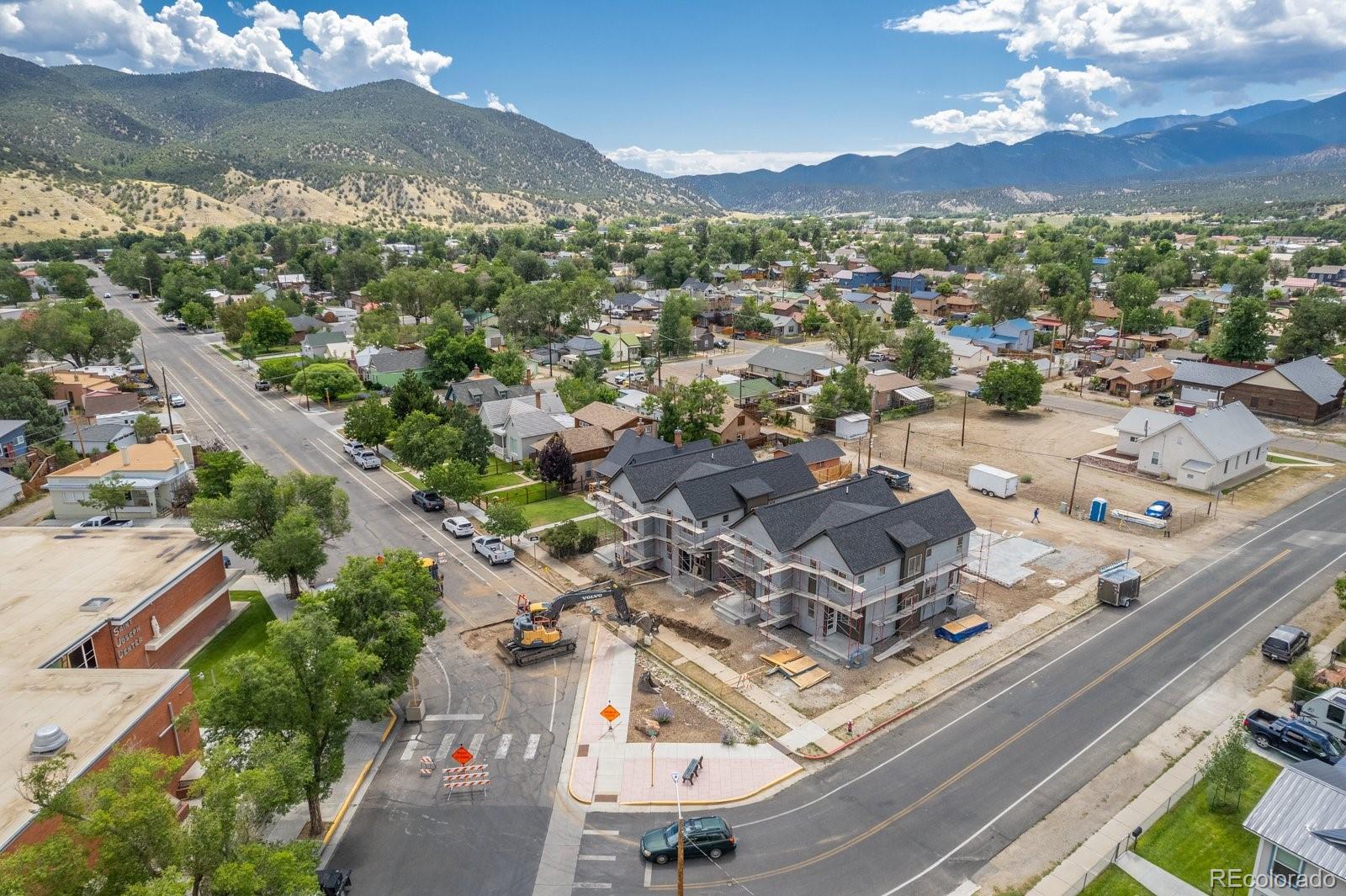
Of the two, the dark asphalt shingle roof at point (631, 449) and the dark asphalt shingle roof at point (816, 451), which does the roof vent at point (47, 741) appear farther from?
the dark asphalt shingle roof at point (816, 451)

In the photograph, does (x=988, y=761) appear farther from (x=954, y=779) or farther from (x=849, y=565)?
(x=849, y=565)

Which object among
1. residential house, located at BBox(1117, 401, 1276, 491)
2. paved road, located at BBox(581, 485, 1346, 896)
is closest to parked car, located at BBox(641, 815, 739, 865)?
paved road, located at BBox(581, 485, 1346, 896)

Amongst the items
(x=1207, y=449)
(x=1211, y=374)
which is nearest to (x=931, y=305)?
(x=1211, y=374)

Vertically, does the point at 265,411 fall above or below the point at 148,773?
below

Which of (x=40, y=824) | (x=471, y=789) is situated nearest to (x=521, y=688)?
(x=471, y=789)

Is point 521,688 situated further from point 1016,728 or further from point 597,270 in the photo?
point 597,270

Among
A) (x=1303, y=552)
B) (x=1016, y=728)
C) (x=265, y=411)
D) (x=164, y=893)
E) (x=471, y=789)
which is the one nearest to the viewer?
(x=164, y=893)
